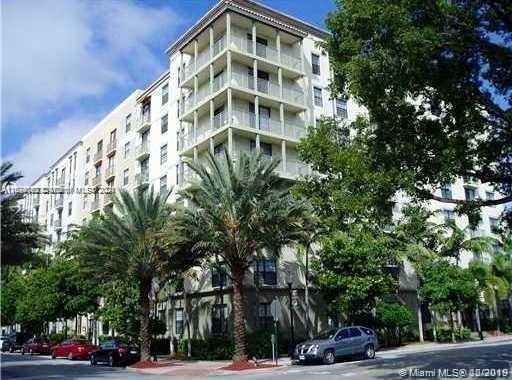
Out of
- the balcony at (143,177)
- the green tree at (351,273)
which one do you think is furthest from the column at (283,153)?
the balcony at (143,177)

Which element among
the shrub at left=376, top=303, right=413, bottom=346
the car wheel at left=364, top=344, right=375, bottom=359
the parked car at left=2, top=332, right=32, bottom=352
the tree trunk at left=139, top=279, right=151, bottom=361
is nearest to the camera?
the car wheel at left=364, top=344, right=375, bottom=359

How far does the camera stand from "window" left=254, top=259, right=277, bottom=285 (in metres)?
36.3

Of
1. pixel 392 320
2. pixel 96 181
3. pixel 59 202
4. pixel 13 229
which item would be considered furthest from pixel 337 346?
pixel 59 202

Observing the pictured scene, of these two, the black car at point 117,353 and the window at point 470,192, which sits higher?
the window at point 470,192

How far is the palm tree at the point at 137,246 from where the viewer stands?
30.6 metres

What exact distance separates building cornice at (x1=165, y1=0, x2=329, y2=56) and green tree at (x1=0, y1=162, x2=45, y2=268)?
971 inches

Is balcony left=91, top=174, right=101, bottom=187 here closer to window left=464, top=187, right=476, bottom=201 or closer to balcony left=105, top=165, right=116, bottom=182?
balcony left=105, top=165, right=116, bottom=182

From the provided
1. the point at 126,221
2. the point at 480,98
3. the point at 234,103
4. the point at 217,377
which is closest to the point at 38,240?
the point at 217,377

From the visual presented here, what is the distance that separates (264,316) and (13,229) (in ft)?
66.9

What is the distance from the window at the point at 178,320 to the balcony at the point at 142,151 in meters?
14.9

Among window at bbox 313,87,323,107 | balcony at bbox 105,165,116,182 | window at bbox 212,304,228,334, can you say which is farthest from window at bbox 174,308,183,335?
balcony at bbox 105,165,116,182

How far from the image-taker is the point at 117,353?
1236 inches

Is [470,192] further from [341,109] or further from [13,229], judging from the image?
[13,229]

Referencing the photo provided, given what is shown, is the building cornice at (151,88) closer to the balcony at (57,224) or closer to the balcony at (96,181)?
the balcony at (96,181)
